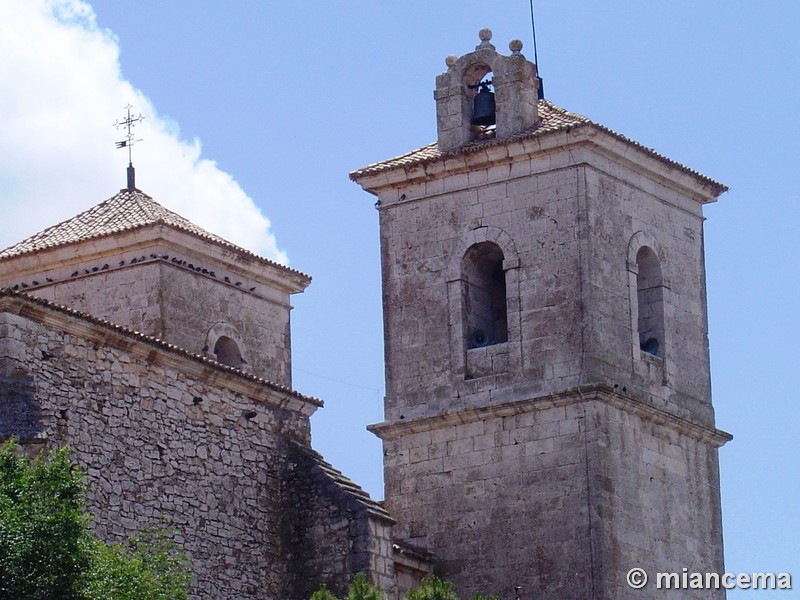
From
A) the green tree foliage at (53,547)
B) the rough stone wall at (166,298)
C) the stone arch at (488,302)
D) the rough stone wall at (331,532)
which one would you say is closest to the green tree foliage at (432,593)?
the green tree foliage at (53,547)

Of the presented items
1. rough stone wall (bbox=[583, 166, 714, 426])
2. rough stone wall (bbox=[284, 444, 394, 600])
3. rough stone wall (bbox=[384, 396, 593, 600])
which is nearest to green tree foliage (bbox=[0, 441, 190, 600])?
rough stone wall (bbox=[284, 444, 394, 600])

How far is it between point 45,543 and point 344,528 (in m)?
6.98

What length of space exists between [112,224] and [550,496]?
6.58m

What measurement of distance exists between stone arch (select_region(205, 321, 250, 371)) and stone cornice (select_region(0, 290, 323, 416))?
4457mm

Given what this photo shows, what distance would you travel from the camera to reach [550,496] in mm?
33281

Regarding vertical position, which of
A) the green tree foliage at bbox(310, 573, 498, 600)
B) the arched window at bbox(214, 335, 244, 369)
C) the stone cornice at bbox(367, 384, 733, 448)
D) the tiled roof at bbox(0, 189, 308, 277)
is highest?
the tiled roof at bbox(0, 189, 308, 277)

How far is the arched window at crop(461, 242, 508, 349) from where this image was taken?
3472cm

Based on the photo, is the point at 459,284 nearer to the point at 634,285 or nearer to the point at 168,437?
the point at 634,285

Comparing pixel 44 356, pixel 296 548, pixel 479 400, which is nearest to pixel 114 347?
pixel 44 356

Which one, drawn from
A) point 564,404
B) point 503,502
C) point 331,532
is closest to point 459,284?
point 564,404

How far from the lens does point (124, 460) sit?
92.8 feet

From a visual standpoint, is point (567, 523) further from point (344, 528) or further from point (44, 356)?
point (44, 356)

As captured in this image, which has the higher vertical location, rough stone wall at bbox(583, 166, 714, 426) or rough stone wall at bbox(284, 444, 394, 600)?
rough stone wall at bbox(583, 166, 714, 426)

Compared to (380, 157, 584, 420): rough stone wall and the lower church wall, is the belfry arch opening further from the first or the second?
the lower church wall
